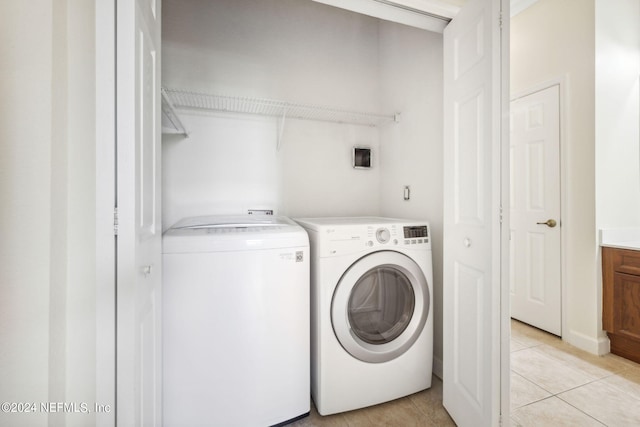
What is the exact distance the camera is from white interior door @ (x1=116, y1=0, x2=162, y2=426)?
2.31 ft

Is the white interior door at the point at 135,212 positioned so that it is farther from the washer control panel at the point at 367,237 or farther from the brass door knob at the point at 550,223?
the brass door knob at the point at 550,223

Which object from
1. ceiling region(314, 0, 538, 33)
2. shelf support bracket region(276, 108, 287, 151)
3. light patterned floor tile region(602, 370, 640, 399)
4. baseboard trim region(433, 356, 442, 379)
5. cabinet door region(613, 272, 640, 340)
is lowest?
light patterned floor tile region(602, 370, 640, 399)

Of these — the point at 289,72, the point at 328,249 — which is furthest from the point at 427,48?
the point at 328,249

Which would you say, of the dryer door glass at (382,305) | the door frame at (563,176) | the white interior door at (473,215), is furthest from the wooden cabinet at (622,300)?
the dryer door glass at (382,305)

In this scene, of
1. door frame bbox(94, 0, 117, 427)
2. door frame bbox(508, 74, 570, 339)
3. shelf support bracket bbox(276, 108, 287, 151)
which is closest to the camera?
door frame bbox(94, 0, 117, 427)

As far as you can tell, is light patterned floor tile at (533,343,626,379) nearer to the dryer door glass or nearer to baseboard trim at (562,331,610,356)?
baseboard trim at (562,331,610,356)

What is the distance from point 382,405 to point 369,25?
2865 mm

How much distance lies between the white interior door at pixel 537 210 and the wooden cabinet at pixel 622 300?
29 cm

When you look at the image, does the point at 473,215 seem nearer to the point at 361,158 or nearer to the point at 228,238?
the point at 228,238

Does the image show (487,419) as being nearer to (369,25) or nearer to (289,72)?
(289,72)

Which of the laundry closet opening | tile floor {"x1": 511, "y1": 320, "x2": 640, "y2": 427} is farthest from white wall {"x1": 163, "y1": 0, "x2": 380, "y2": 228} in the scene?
tile floor {"x1": 511, "y1": 320, "x2": 640, "y2": 427}

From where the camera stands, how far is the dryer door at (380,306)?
1407 millimetres

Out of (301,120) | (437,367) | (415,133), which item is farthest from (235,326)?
(415,133)

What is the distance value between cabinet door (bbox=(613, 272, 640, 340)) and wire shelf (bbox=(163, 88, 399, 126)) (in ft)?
6.40
